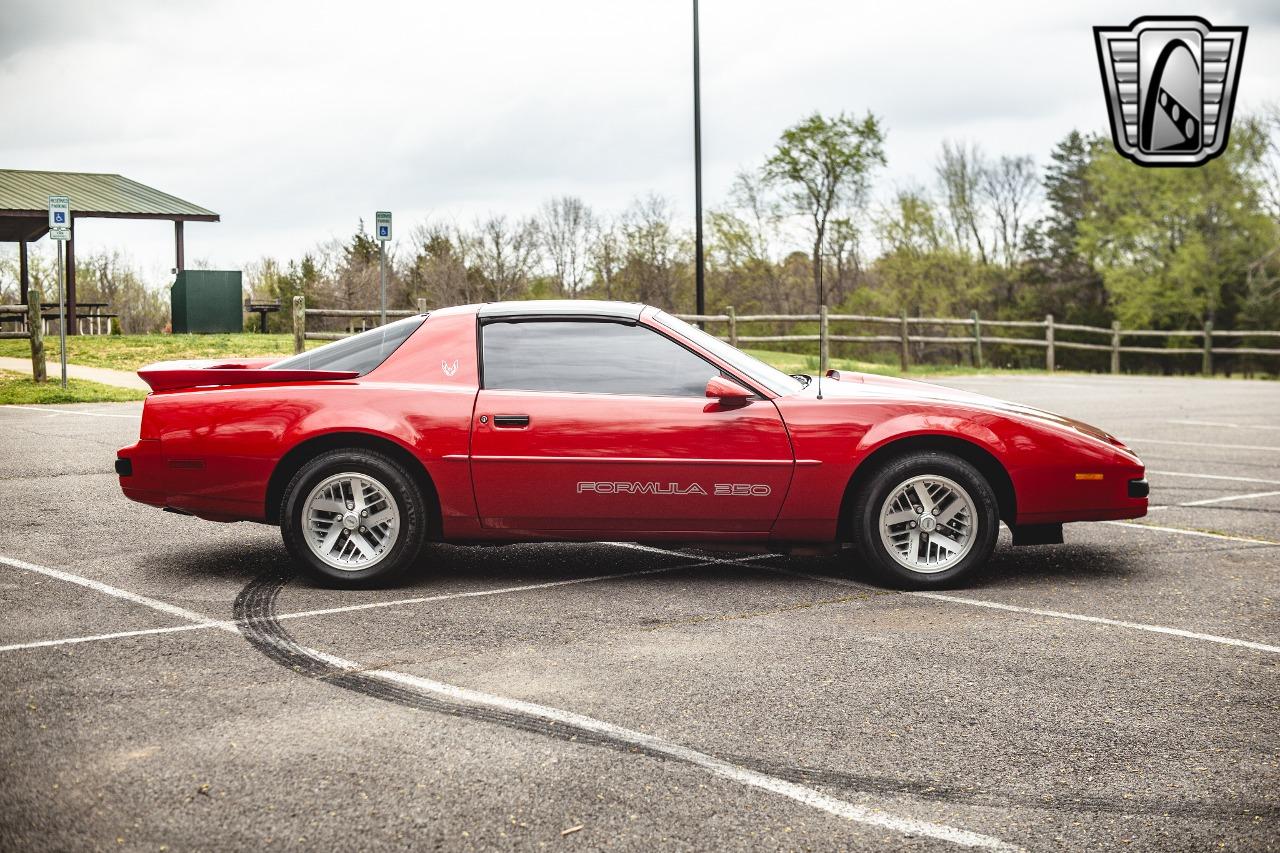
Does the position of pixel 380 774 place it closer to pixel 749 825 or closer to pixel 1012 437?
pixel 749 825

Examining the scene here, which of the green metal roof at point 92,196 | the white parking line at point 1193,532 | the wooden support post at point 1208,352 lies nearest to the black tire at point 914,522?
the white parking line at point 1193,532

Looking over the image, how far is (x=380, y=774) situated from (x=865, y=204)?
134 feet

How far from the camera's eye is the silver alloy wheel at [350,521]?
18.7 ft

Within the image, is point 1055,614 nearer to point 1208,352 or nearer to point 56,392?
point 56,392

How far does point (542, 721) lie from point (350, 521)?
2254mm

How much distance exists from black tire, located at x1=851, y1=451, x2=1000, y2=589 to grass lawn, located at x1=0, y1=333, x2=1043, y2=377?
52.4 feet

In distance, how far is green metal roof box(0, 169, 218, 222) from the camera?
28500 mm

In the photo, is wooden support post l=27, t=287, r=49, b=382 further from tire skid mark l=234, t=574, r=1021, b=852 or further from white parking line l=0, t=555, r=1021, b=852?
white parking line l=0, t=555, r=1021, b=852

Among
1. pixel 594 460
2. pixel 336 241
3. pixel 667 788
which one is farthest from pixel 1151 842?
pixel 336 241

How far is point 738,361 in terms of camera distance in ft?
19.5

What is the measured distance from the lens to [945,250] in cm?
4775

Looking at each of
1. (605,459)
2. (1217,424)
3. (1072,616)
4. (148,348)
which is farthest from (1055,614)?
(148,348)

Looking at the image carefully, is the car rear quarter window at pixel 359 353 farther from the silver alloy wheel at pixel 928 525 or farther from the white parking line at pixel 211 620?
the silver alloy wheel at pixel 928 525

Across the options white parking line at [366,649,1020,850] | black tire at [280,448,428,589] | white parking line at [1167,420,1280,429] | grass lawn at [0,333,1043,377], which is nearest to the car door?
black tire at [280,448,428,589]
